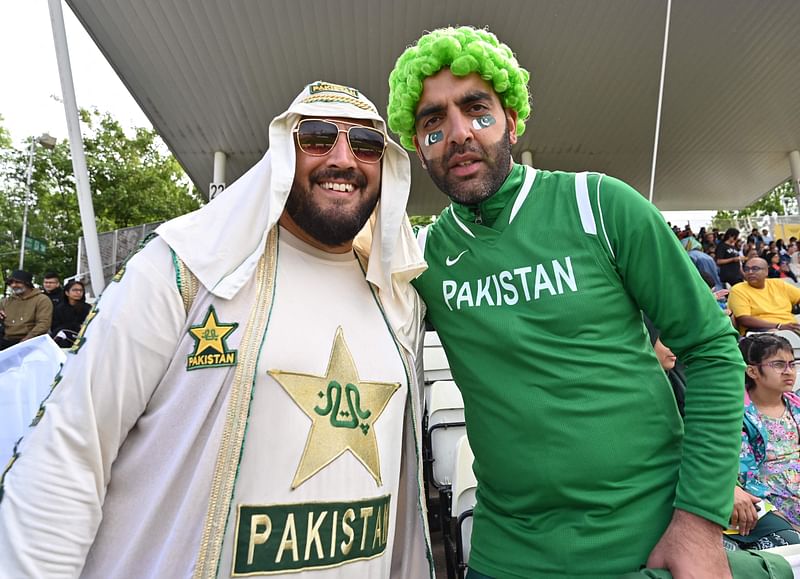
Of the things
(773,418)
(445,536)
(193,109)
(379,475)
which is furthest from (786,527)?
(193,109)

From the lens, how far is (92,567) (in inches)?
49.0

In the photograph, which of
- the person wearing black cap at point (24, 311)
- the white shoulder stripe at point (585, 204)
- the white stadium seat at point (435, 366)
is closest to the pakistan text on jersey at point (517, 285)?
the white shoulder stripe at point (585, 204)

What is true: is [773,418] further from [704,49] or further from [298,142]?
[704,49]

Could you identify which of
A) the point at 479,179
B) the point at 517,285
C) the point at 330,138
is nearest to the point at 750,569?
the point at 517,285

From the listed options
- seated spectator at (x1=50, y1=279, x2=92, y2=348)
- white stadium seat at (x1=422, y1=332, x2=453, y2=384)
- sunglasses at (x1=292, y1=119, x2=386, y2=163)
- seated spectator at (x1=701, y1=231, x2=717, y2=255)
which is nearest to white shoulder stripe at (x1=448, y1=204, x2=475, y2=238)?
sunglasses at (x1=292, y1=119, x2=386, y2=163)

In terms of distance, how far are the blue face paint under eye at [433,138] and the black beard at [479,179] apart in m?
0.07

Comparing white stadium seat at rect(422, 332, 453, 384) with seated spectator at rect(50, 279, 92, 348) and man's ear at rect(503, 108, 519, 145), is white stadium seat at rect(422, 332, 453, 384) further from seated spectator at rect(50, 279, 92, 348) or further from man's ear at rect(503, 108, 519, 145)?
seated spectator at rect(50, 279, 92, 348)

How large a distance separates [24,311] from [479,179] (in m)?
7.49

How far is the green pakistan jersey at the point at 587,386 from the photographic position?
134 centimetres

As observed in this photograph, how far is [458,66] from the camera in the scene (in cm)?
173

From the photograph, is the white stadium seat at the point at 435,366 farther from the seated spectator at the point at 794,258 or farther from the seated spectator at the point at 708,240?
the seated spectator at the point at 794,258

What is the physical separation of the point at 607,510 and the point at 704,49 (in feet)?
35.6

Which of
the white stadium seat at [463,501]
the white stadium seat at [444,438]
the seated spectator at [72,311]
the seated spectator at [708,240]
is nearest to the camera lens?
the white stadium seat at [463,501]

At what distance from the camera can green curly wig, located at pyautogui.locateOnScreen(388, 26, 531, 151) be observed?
1.74 metres
